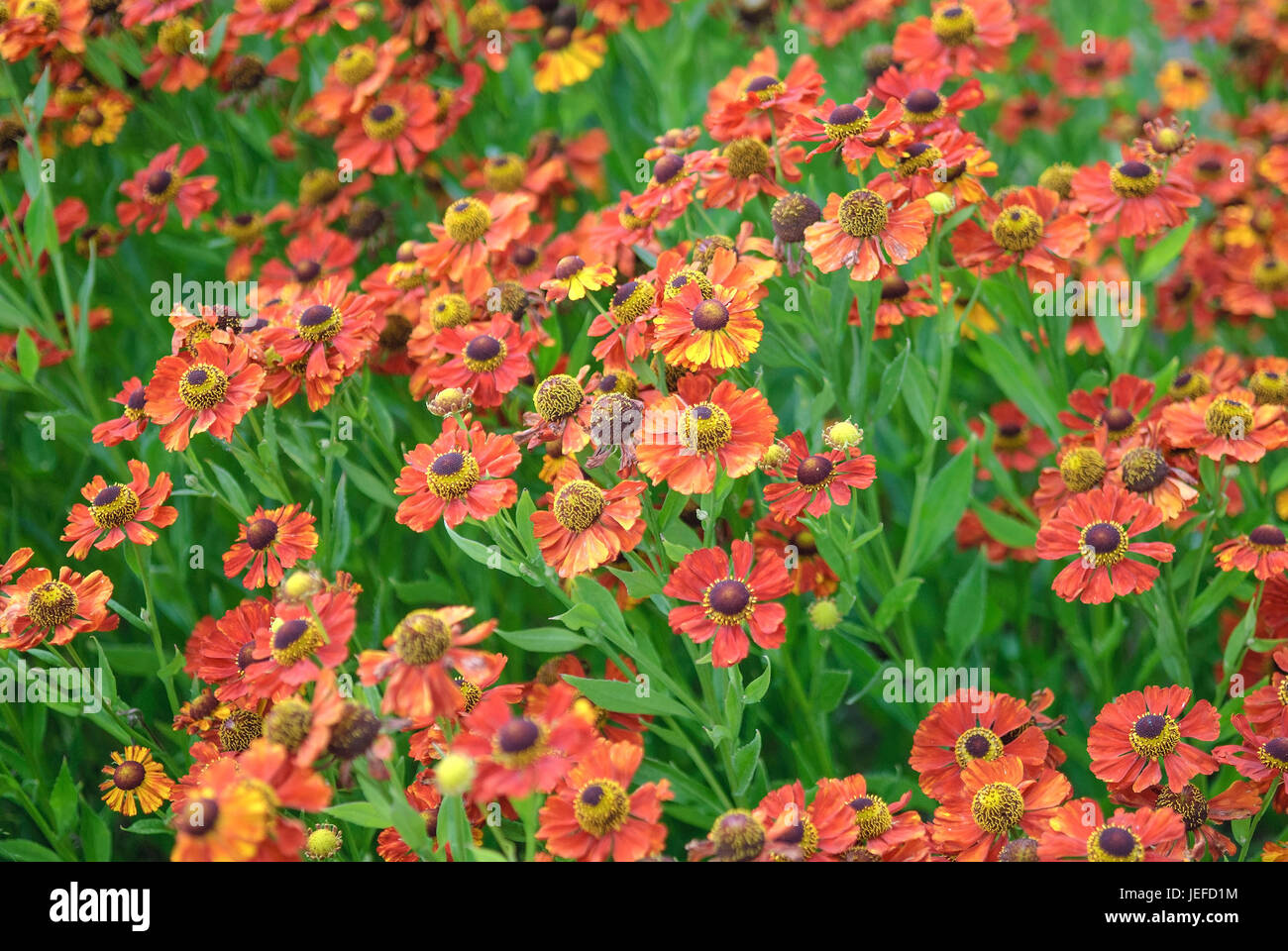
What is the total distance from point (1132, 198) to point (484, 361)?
119 centimetres

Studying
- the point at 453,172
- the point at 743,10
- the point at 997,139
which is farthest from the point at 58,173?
the point at 997,139

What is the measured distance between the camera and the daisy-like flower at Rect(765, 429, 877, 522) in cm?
154

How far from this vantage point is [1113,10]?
3453 mm

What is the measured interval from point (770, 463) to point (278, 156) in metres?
1.66

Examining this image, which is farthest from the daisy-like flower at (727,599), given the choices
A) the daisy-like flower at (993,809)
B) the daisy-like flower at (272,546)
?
the daisy-like flower at (272,546)

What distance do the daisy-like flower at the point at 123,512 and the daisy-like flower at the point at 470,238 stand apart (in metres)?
0.59

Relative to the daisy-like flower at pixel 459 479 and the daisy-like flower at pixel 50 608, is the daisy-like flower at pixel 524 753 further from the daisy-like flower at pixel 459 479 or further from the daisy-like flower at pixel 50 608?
the daisy-like flower at pixel 50 608

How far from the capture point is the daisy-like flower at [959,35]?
2.10m

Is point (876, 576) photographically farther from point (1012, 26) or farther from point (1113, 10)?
point (1113, 10)

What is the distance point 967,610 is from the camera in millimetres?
1875

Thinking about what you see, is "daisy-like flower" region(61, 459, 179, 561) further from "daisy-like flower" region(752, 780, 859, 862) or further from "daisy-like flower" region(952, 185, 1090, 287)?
"daisy-like flower" region(952, 185, 1090, 287)

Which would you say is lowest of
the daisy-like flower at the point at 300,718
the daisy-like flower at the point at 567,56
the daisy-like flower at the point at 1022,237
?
the daisy-like flower at the point at 300,718

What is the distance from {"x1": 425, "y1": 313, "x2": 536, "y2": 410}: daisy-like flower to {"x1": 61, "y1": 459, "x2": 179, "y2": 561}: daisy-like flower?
0.46 m

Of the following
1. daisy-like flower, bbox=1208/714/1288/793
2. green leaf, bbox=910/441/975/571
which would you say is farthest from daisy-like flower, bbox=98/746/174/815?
daisy-like flower, bbox=1208/714/1288/793
